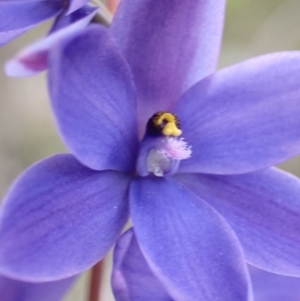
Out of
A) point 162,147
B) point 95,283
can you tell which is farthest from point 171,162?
point 95,283

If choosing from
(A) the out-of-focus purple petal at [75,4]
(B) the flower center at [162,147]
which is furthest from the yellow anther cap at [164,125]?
(A) the out-of-focus purple petal at [75,4]

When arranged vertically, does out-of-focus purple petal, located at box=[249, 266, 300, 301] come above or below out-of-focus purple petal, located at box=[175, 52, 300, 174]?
below

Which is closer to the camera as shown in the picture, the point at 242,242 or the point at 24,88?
the point at 242,242

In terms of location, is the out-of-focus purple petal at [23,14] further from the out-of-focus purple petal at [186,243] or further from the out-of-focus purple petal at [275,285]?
the out-of-focus purple petal at [275,285]

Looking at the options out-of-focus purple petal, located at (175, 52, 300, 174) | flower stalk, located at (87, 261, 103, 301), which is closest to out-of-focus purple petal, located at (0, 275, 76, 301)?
flower stalk, located at (87, 261, 103, 301)

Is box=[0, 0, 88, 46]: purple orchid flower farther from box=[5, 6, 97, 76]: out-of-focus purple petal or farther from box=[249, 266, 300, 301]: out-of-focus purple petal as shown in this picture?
box=[249, 266, 300, 301]: out-of-focus purple petal

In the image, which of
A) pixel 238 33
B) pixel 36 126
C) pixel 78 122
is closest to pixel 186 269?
pixel 78 122

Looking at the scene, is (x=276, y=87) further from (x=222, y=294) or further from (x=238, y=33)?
(x=238, y=33)
